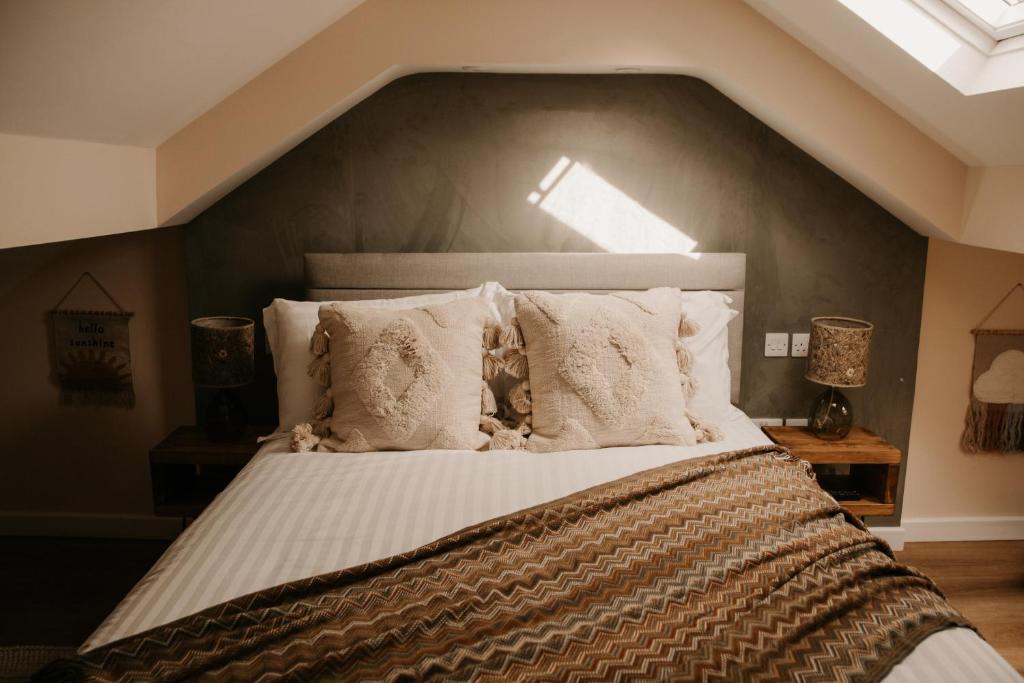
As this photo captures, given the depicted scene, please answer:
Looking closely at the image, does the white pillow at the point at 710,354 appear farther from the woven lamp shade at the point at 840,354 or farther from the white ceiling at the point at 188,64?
the white ceiling at the point at 188,64

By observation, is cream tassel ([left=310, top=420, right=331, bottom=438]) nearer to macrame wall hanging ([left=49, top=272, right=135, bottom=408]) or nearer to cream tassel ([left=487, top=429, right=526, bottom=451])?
cream tassel ([left=487, top=429, right=526, bottom=451])

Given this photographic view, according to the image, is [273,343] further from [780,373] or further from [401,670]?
[780,373]

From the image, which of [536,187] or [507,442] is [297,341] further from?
[536,187]

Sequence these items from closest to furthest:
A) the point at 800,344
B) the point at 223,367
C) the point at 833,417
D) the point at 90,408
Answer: the point at 223,367, the point at 833,417, the point at 800,344, the point at 90,408

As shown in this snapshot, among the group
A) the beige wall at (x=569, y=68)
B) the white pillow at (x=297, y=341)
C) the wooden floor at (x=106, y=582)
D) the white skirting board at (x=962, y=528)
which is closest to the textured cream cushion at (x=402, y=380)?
the white pillow at (x=297, y=341)

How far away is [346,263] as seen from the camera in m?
2.74

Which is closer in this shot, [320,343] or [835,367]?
[320,343]

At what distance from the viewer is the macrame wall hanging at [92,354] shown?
296cm

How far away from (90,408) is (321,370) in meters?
1.32

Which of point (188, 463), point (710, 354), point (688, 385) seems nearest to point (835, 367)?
point (710, 354)

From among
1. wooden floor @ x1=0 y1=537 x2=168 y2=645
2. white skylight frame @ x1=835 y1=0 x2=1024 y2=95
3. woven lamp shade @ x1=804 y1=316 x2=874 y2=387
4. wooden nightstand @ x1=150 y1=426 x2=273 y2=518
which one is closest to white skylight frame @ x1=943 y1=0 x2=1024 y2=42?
white skylight frame @ x1=835 y1=0 x2=1024 y2=95

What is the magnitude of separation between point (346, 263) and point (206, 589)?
1.47m

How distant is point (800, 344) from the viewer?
2.92m

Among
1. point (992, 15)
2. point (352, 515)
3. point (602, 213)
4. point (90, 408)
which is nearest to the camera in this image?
point (352, 515)
